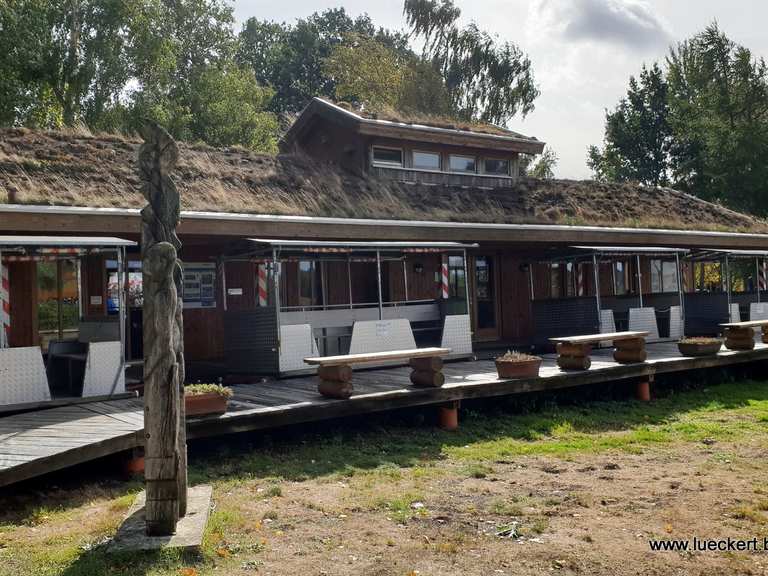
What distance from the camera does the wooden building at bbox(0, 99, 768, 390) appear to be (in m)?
11.3

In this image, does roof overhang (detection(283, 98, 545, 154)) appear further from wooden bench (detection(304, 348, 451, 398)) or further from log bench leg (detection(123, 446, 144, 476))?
log bench leg (detection(123, 446, 144, 476))

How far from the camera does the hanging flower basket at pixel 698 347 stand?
43.2 feet

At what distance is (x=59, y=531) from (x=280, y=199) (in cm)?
806

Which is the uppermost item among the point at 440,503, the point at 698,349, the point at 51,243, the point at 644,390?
the point at 51,243

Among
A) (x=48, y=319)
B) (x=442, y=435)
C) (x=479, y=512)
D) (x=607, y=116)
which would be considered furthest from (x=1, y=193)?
(x=607, y=116)

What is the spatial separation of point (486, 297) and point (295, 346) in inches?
274

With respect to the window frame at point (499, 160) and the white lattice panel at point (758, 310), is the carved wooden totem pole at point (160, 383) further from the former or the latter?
the white lattice panel at point (758, 310)

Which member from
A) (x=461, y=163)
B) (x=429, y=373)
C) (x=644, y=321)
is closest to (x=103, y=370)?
(x=429, y=373)

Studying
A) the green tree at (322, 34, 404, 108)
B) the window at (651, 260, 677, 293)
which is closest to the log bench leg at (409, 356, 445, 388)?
the window at (651, 260, 677, 293)

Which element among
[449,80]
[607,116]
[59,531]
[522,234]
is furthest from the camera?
[607,116]

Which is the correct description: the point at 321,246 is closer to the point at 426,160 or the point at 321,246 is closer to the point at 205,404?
the point at 205,404

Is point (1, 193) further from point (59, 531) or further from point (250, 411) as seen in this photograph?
point (59, 531)

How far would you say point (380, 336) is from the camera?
487 inches

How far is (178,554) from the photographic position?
510cm
